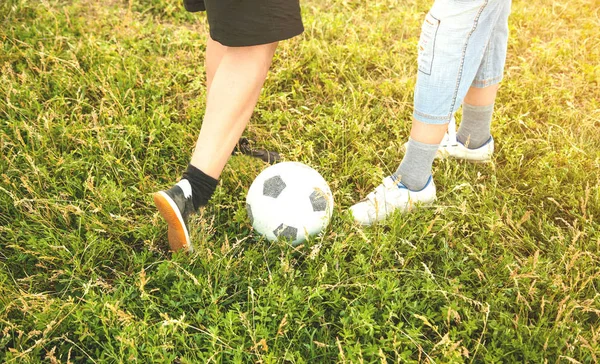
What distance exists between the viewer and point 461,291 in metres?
2.52

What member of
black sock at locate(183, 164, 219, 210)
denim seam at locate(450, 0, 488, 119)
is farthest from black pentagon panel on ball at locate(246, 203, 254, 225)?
denim seam at locate(450, 0, 488, 119)

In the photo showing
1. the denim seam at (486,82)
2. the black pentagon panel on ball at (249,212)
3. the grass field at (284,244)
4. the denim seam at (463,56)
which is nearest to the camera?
the grass field at (284,244)

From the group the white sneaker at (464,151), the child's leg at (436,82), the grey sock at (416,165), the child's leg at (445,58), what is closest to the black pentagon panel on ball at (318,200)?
the child's leg at (436,82)

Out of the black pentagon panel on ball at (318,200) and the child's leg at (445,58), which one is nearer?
the child's leg at (445,58)

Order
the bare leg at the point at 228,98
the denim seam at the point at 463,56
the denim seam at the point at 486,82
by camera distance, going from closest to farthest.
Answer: the denim seam at the point at 463,56 → the bare leg at the point at 228,98 → the denim seam at the point at 486,82

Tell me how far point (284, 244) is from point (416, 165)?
2.84 feet

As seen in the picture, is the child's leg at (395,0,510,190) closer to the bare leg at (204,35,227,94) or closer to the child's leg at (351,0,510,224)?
the child's leg at (351,0,510,224)

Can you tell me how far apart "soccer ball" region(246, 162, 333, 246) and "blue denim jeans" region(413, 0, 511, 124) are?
69 cm

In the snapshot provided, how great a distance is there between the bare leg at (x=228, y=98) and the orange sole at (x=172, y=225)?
0.98 ft

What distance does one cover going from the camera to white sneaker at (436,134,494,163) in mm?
3293

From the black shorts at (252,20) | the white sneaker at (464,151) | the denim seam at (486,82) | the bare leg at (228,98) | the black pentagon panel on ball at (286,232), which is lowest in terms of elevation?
the white sneaker at (464,151)

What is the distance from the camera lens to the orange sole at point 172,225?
2.41m

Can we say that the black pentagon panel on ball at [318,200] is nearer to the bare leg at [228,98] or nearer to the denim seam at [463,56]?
the bare leg at [228,98]

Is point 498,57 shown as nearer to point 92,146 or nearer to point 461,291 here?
point 461,291
